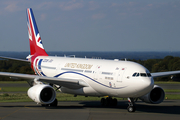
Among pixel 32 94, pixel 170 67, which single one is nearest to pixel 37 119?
pixel 32 94

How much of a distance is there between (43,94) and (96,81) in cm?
522

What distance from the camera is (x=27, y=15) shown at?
41000mm

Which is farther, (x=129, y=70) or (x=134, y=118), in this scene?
(x=129, y=70)

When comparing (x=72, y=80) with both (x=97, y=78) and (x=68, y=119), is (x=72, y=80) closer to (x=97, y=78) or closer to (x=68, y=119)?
(x=97, y=78)

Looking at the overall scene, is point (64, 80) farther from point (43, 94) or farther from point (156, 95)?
point (156, 95)

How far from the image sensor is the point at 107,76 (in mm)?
24078

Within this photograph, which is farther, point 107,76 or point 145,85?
point 107,76

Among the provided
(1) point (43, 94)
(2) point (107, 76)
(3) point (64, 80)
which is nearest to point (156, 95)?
(2) point (107, 76)

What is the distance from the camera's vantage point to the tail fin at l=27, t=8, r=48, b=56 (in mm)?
39094

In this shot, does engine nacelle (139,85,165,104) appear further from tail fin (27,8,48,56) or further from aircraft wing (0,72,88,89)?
tail fin (27,8,48,56)

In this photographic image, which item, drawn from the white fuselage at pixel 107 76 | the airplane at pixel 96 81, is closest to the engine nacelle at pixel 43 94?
the airplane at pixel 96 81

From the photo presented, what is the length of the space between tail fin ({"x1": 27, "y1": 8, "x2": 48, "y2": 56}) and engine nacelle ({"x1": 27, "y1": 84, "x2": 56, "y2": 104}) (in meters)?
13.2

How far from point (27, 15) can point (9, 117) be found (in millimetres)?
22697

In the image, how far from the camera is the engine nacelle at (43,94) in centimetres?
2509
